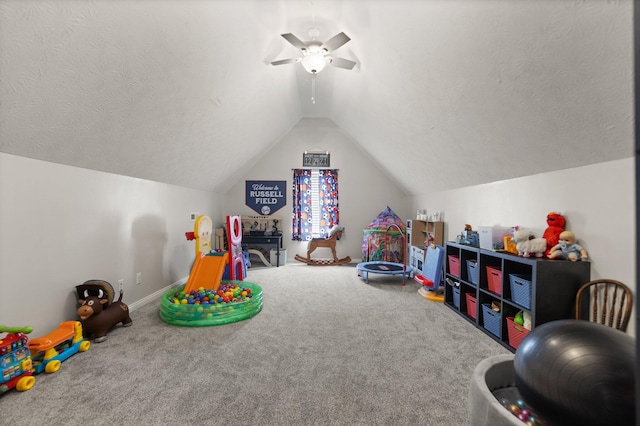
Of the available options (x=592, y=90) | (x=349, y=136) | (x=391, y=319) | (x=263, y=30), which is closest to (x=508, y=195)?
(x=592, y=90)

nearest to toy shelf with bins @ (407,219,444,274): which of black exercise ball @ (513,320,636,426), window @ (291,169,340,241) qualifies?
window @ (291,169,340,241)

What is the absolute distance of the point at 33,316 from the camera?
198 centimetres

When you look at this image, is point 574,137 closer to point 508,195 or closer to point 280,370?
point 508,195

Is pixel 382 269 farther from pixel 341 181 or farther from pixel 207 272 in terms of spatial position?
pixel 207 272

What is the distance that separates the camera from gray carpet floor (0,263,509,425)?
149 centimetres

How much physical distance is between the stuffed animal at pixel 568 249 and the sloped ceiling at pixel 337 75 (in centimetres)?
57

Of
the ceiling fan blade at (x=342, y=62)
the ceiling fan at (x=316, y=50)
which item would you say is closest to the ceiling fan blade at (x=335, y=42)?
the ceiling fan at (x=316, y=50)

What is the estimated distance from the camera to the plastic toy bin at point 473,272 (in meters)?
2.73

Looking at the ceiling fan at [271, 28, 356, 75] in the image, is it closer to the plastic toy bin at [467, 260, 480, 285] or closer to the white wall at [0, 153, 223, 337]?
the white wall at [0, 153, 223, 337]

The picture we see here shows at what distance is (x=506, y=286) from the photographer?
7.82 ft

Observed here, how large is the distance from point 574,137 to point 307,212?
4713 millimetres

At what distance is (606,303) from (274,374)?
2.34 m

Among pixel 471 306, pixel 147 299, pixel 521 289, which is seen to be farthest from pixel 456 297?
pixel 147 299

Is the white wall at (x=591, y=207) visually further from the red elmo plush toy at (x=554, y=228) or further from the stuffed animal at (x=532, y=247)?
the stuffed animal at (x=532, y=247)
